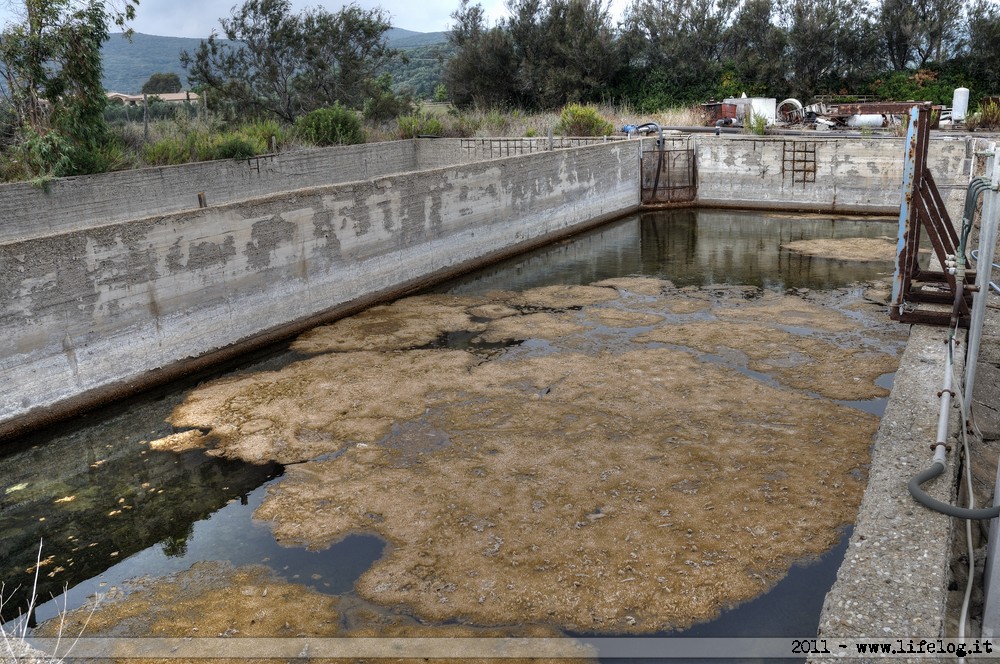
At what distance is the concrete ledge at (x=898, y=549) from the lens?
13.8 feet

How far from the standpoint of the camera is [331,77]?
1185 inches

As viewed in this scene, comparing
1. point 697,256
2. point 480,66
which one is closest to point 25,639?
point 697,256

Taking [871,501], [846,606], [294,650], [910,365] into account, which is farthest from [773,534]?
[294,650]

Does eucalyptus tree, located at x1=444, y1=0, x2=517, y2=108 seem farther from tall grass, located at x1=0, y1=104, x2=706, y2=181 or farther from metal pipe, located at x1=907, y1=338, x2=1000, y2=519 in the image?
metal pipe, located at x1=907, y1=338, x2=1000, y2=519

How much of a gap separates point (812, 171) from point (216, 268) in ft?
47.2

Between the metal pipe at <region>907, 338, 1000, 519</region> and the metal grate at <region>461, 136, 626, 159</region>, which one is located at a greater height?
the metal grate at <region>461, 136, 626, 159</region>

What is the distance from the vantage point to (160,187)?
16.5 m

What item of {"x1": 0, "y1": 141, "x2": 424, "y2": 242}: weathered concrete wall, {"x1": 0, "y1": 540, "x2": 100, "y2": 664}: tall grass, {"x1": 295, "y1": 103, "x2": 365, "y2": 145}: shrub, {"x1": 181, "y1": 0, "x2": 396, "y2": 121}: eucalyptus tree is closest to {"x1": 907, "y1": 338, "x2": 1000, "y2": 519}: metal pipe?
{"x1": 0, "y1": 540, "x2": 100, "y2": 664}: tall grass

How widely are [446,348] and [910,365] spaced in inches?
209

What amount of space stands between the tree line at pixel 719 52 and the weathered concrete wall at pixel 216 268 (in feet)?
62.4

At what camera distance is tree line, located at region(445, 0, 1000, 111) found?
1197 inches

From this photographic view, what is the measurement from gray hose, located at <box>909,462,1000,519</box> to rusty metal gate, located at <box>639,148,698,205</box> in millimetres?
15769

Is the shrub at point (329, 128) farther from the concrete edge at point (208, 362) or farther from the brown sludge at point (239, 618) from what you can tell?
the brown sludge at point (239, 618)

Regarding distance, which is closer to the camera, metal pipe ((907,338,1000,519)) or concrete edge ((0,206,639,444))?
metal pipe ((907,338,1000,519))
